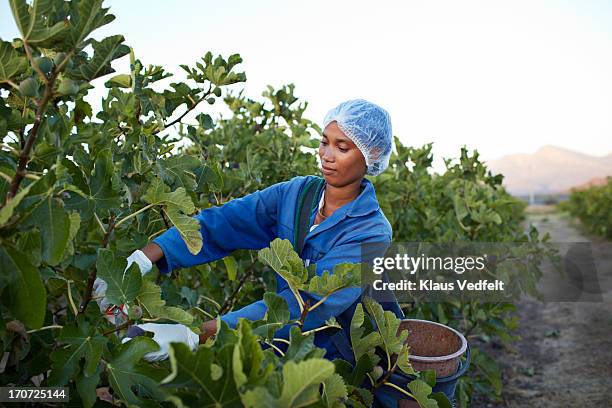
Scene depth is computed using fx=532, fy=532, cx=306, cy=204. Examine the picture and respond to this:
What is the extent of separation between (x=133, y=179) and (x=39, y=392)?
61cm

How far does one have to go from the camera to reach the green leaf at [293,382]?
84 centimetres

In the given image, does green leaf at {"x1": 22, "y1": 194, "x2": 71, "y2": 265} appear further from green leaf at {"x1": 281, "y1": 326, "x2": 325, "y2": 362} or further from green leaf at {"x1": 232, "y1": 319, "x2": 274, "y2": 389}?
green leaf at {"x1": 281, "y1": 326, "x2": 325, "y2": 362}

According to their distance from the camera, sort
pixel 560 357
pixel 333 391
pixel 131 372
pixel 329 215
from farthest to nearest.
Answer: pixel 560 357 < pixel 329 215 < pixel 131 372 < pixel 333 391

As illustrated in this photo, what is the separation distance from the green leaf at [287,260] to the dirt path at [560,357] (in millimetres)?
4183

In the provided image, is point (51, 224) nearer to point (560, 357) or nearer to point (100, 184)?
point (100, 184)

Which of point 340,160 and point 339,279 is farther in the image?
point 340,160

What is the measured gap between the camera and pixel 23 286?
987mm

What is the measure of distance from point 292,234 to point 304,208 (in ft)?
0.39

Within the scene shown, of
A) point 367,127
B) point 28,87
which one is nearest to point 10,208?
point 28,87

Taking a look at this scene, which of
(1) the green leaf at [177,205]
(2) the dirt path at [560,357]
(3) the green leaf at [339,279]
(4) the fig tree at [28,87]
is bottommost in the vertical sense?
(2) the dirt path at [560,357]

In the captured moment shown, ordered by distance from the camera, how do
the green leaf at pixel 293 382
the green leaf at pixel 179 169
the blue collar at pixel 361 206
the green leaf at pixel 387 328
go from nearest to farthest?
the green leaf at pixel 293 382, the green leaf at pixel 387 328, the green leaf at pixel 179 169, the blue collar at pixel 361 206

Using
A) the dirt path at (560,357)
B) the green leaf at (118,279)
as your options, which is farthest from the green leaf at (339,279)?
the dirt path at (560,357)

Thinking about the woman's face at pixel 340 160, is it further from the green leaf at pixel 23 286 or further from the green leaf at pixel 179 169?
the green leaf at pixel 23 286

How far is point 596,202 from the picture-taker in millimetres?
16531
